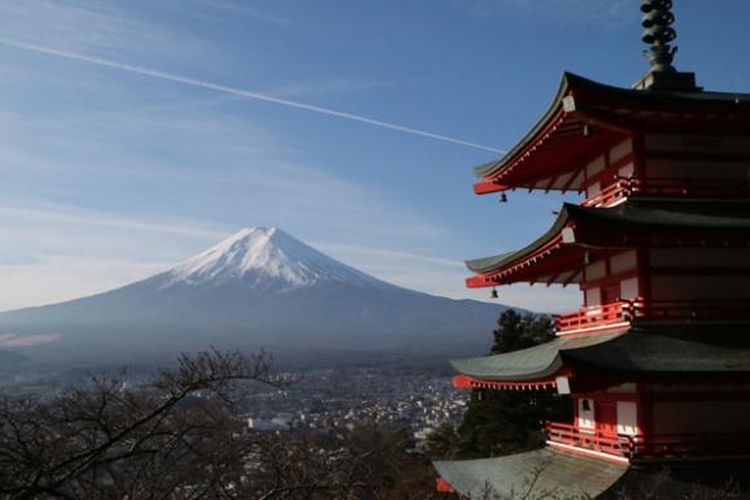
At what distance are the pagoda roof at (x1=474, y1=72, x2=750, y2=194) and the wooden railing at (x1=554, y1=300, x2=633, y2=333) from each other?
257 cm

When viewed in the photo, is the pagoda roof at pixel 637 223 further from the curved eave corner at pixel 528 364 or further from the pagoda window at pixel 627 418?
the pagoda window at pixel 627 418

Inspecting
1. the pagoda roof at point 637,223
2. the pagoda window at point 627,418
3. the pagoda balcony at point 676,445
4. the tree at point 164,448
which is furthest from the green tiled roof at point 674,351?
the tree at point 164,448

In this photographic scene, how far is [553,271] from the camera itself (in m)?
14.5

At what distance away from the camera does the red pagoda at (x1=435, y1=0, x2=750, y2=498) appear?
35.0ft

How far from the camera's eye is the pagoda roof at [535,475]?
10711 mm

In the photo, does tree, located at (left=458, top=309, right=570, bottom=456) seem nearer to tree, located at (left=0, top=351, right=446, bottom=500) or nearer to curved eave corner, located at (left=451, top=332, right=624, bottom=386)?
curved eave corner, located at (left=451, top=332, right=624, bottom=386)

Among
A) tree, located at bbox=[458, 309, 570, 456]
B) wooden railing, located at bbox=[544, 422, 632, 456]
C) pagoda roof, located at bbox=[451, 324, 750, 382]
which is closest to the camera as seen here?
pagoda roof, located at bbox=[451, 324, 750, 382]

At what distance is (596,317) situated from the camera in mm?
12359

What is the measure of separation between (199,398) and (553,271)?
8.46 metres

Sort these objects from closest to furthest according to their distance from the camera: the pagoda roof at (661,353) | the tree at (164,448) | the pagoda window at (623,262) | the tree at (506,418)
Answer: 1. the tree at (164,448)
2. the pagoda roof at (661,353)
3. the pagoda window at (623,262)
4. the tree at (506,418)

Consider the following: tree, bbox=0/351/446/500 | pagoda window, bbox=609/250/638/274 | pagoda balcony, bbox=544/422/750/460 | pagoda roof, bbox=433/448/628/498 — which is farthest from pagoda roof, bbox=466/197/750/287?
tree, bbox=0/351/446/500

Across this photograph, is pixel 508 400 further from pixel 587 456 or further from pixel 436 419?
pixel 436 419

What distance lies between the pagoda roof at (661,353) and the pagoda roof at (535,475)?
57.7 inches

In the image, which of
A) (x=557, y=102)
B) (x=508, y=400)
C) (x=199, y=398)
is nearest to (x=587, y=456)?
(x=557, y=102)
